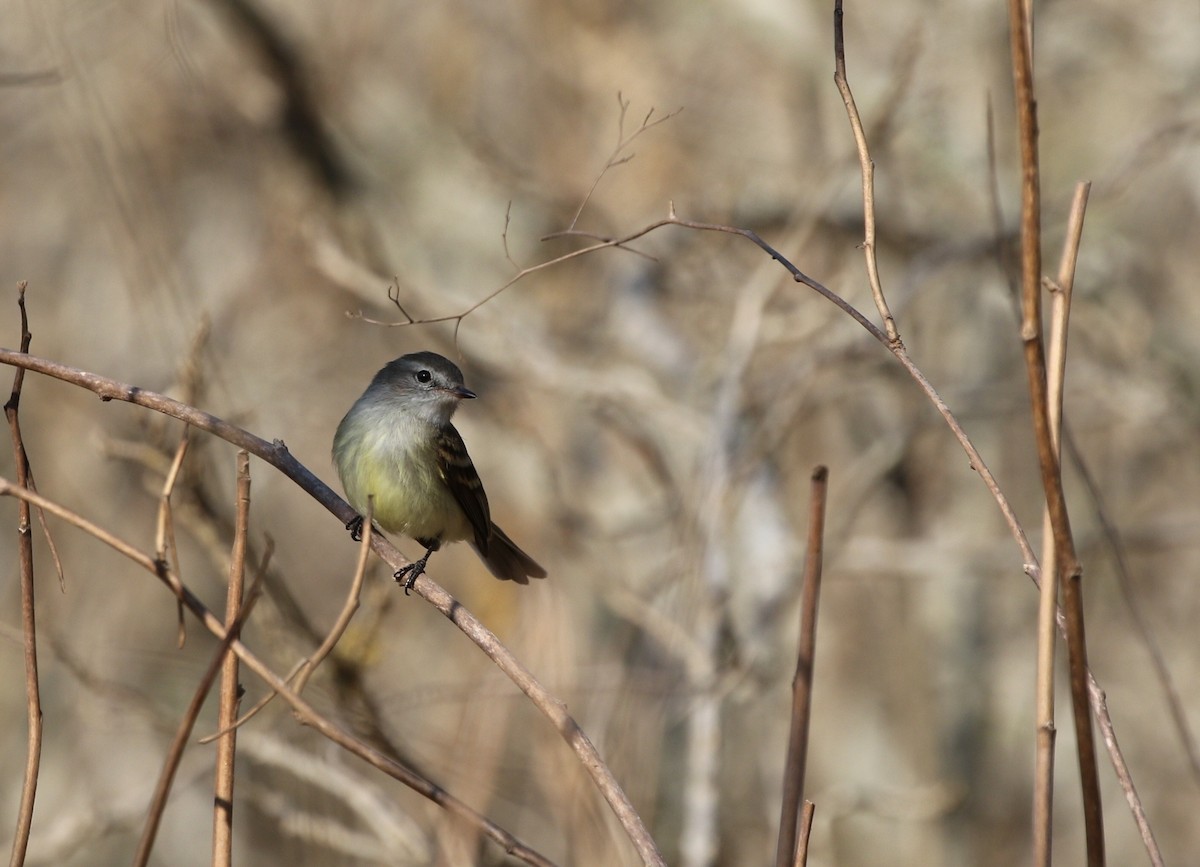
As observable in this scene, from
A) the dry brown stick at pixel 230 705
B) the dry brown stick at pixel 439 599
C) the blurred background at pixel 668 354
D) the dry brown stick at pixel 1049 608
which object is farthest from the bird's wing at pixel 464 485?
the dry brown stick at pixel 1049 608

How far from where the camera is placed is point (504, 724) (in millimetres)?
1932

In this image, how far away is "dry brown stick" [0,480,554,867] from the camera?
1559 mm

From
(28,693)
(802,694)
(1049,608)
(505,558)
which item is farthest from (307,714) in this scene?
(505,558)

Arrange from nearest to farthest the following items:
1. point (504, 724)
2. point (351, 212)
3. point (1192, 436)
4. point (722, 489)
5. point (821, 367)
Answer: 1. point (504, 724)
2. point (722, 489)
3. point (821, 367)
4. point (1192, 436)
5. point (351, 212)

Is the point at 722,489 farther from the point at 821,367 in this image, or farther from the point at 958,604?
the point at 958,604

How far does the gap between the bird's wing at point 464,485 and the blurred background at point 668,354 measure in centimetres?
118

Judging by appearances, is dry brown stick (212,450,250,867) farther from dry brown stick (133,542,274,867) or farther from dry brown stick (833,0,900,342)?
dry brown stick (833,0,900,342)

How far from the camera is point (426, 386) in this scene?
5.40m

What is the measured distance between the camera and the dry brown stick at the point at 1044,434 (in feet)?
4.56

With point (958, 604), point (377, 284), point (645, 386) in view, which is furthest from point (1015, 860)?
point (377, 284)

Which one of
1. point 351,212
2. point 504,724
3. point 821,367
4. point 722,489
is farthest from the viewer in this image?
point 351,212

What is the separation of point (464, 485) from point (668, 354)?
3727mm

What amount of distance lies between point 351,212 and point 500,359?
3.10 m

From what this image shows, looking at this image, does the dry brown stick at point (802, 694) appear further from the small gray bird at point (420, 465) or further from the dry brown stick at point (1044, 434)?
the small gray bird at point (420, 465)
